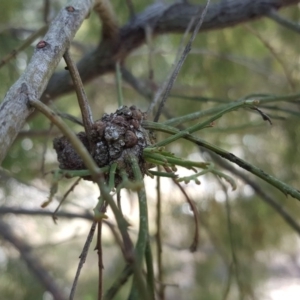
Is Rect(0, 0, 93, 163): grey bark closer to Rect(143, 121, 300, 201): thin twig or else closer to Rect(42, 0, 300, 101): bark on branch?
Rect(143, 121, 300, 201): thin twig

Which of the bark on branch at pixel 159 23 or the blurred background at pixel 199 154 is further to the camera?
the blurred background at pixel 199 154

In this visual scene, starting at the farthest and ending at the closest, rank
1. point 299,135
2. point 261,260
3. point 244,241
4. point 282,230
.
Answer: point 261,260 → point 282,230 → point 244,241 → point 299,135

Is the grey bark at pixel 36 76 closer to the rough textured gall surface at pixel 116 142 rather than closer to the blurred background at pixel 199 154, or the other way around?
the rough textured gall surface at pixel 116 142

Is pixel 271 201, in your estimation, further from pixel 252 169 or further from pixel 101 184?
pixel 101 184

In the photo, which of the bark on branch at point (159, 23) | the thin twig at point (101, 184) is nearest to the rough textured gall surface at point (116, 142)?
the thin twig at point (101, 184)

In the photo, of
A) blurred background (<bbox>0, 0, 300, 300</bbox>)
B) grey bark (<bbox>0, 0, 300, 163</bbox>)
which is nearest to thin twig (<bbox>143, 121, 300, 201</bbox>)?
grey bark (<bbox>0, 0, 300, 163</bbox>)

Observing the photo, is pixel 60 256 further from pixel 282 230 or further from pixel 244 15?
pixel 244 15

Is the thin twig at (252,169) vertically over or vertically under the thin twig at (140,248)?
over

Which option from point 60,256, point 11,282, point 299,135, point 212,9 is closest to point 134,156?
point 212,9
